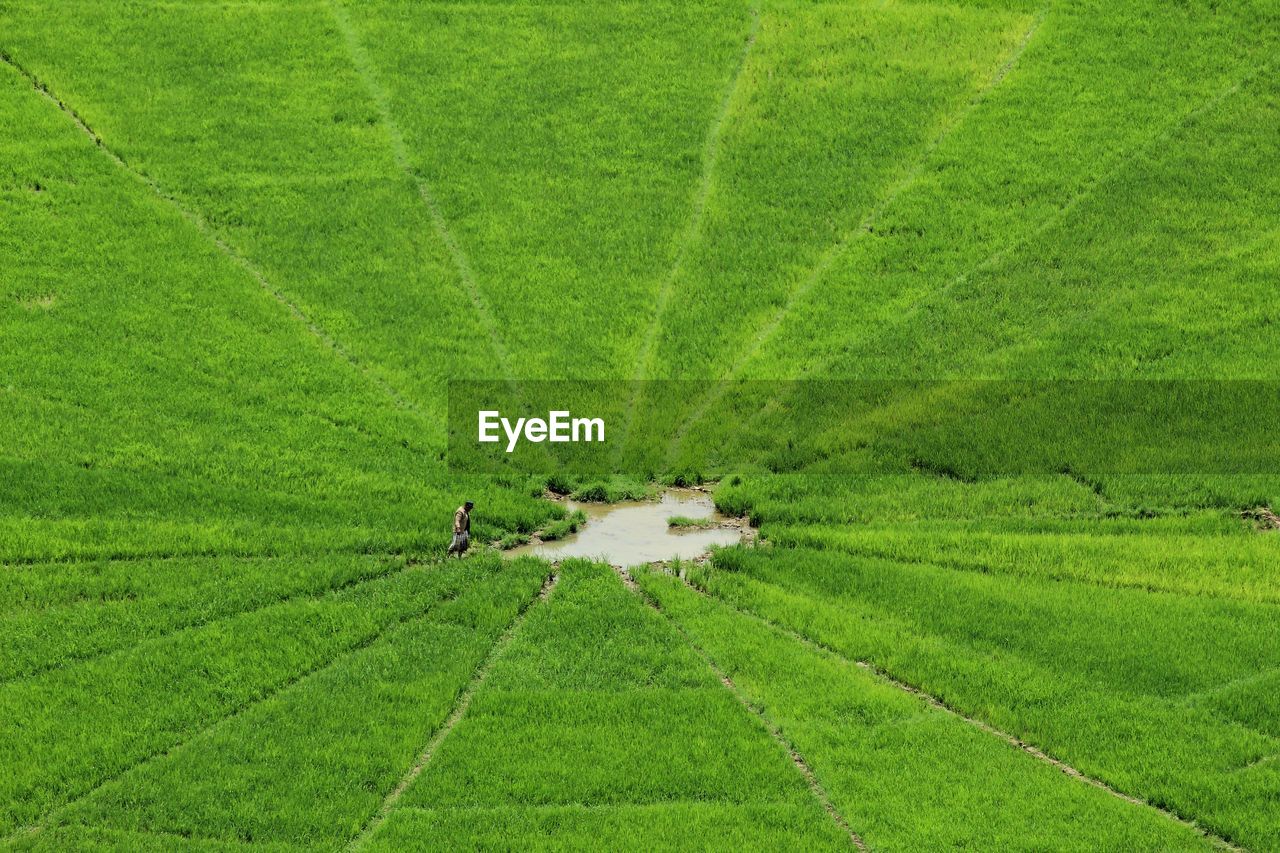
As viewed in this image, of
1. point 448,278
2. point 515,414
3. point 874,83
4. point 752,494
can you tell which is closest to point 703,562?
point 752,494

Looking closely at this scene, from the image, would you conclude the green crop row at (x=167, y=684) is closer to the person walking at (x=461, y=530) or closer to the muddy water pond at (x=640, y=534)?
the person walking at (x=461, y=530)

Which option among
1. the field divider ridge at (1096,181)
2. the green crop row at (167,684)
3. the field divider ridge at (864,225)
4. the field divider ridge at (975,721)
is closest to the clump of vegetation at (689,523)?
the field divider ridge at (864,225)

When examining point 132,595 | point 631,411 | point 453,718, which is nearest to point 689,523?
point 631,411

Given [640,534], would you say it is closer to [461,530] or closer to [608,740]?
[461,530]

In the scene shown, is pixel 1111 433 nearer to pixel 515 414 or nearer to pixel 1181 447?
pixel 1181 447

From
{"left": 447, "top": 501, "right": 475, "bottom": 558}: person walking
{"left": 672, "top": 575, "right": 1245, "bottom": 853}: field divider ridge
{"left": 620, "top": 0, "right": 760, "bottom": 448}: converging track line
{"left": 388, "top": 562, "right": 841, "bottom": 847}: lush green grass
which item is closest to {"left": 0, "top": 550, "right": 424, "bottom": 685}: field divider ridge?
{"left": 447, "top": 501, "right": 475, "bottom": 558}: person walking
